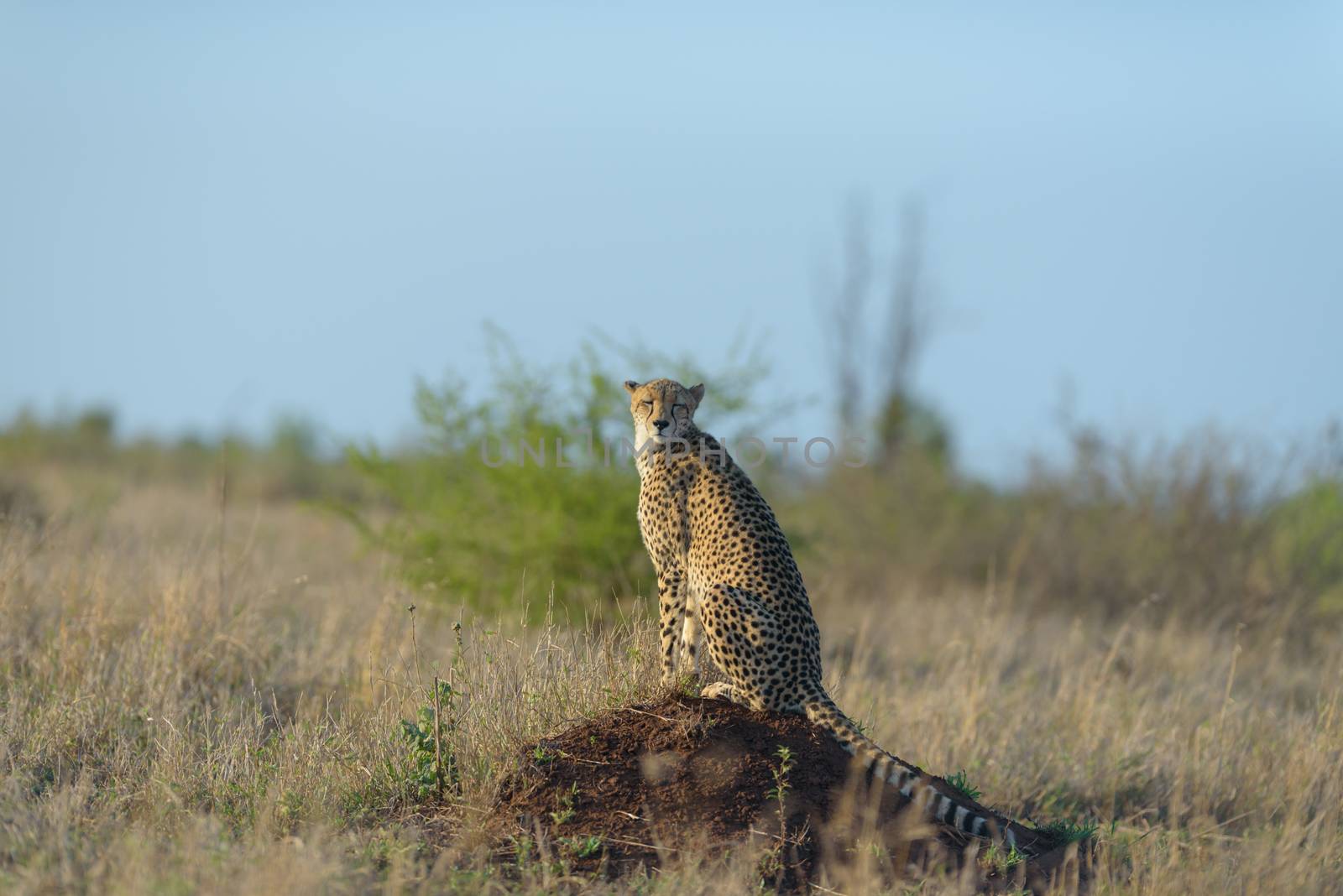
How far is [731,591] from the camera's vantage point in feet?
15.5

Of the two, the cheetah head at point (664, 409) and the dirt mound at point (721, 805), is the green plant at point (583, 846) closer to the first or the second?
the dirt mound at point (721, 805)

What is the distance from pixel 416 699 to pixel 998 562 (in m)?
9.16

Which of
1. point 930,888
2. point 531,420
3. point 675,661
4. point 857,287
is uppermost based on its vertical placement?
point 857,287

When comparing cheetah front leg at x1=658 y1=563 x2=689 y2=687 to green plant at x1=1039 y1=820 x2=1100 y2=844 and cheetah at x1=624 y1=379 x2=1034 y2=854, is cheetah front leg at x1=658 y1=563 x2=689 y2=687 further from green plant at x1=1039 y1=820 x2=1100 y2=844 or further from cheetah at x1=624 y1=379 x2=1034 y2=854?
green plant at x1=1039 y1=820 x2=1100 y2=844

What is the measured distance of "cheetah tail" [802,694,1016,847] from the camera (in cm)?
443

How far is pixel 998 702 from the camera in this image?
7.28 m

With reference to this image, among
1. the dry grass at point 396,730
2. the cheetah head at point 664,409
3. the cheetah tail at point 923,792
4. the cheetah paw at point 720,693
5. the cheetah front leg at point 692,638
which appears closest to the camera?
the dry grass at point 396,730

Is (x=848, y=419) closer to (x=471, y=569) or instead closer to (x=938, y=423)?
(x=938, y=423)

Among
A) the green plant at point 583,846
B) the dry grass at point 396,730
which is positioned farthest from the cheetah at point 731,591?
the green plant at point 583,846

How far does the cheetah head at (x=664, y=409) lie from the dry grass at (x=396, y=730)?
2.50ft

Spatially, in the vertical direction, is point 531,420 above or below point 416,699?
above

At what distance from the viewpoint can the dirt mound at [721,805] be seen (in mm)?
4250

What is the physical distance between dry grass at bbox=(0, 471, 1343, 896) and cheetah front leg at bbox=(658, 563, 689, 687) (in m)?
0.09

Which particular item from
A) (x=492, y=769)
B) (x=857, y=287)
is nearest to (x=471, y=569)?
(x=492, y=769)
